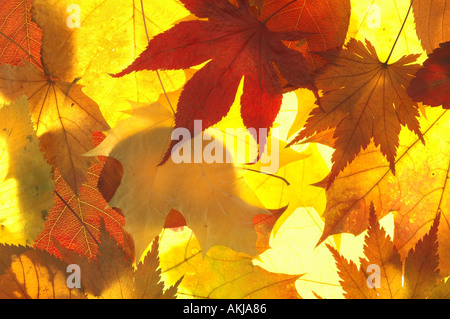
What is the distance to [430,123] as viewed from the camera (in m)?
0.46

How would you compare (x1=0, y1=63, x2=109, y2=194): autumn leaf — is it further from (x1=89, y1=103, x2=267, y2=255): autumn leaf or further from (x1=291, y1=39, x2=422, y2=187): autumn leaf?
(x1=291, y1=39, x2=422, y2=187): autumn leaf

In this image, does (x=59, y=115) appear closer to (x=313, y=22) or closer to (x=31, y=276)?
(x=31, y=276)

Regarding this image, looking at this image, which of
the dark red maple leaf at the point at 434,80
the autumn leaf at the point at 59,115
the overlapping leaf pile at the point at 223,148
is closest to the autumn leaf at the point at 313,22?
the overlapping leaf pile at the point at 223,148

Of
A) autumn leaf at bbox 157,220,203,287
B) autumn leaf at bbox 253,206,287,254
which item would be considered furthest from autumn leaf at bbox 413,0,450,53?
autumn leaf at bbox 157,220,203,287

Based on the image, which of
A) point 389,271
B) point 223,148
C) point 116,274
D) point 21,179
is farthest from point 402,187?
point 21,179

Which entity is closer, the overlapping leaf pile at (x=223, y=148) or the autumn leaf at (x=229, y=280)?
the overlapping leaf pile at (x=223, y=148)

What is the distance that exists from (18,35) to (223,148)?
259 millimetres

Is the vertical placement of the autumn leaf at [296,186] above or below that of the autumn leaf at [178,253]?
above

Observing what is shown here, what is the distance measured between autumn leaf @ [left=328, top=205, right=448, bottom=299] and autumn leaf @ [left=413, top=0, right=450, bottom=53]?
0.66ft

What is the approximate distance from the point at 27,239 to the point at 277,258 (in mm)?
313

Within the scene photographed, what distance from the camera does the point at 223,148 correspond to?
0.43 metres

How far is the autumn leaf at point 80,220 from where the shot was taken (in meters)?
0.46

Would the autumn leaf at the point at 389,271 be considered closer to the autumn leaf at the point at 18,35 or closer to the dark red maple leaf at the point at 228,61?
the dark red maple leaf at the point at 228,61
